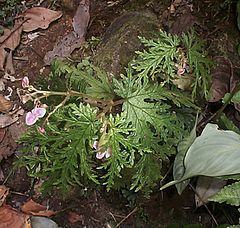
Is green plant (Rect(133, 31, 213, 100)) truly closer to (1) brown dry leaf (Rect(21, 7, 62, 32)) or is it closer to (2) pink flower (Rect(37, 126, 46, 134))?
(2) pink flower (Rect(37, 126, 46, 134))

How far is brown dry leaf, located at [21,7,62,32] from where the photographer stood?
2.47 metres

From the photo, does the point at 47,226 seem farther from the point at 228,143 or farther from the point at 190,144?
the point at 228,143

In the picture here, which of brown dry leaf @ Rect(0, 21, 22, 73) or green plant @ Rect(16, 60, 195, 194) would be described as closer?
green plant @ Rect(16, 60, 195, 194)

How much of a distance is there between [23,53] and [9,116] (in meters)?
0.29

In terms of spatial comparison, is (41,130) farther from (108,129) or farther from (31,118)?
(108,129)

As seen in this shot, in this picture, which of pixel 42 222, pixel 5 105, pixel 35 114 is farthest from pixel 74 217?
pixel 35 114

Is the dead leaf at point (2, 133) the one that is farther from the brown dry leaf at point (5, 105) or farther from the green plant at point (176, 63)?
the green plant at point (176, 63)

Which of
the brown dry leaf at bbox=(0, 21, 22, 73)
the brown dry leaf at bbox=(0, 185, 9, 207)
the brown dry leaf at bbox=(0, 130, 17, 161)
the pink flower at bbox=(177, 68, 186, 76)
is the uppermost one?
the pink flower at bbox=(177, 68, 186, 76)

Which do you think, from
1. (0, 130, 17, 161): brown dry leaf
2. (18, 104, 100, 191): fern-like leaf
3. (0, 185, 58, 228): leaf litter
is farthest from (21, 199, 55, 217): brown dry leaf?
(18, 104, 100, 191): fern-like leaf

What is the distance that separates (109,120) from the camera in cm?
154

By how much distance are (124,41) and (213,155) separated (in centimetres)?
70

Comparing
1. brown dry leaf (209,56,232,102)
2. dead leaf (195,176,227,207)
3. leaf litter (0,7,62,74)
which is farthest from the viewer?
leaf litter (0,7,62,74)

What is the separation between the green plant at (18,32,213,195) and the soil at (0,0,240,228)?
32 centimetres

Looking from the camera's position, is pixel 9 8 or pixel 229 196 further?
pixel 9 8
